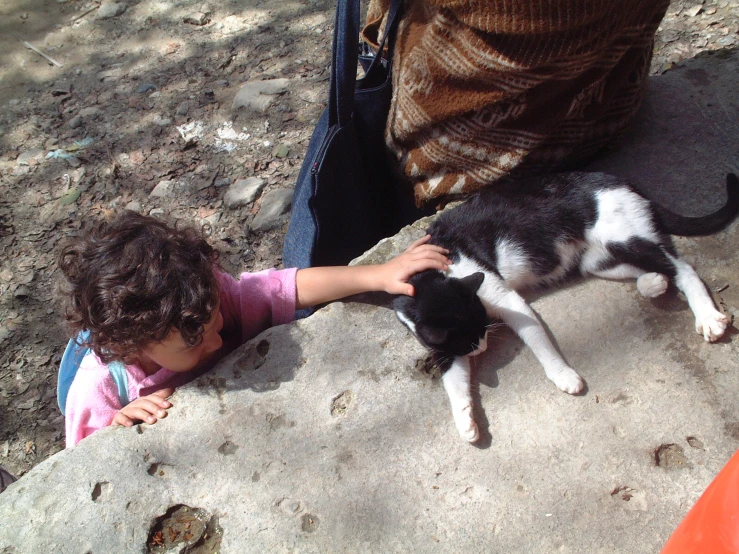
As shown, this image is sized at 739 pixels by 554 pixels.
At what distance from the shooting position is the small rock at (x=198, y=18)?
4695mm

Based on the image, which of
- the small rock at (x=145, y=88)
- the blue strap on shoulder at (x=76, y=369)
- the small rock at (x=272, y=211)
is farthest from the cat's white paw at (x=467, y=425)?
the small rock at (x=145, y=88)

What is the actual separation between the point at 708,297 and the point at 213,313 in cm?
164

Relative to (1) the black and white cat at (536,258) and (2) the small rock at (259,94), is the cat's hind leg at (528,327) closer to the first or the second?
(1) the black and white cat at (536,258)

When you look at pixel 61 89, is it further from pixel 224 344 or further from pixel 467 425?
pixel 467 425

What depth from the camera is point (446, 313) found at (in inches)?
80.7

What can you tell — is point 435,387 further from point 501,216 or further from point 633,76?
point 633,76

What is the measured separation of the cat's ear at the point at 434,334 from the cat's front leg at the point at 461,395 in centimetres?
10

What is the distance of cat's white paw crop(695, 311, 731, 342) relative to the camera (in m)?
1.85

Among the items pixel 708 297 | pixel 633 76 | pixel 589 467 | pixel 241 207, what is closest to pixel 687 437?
pixel 589 467

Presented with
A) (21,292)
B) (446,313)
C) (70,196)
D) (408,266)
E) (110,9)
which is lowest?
(21,292)

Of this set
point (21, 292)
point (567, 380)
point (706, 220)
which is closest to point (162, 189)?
point (21, 292)

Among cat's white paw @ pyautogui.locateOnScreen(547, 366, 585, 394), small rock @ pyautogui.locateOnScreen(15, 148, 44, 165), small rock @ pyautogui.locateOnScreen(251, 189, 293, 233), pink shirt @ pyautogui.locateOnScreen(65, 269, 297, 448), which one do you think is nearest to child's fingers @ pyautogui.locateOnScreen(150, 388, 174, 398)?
pink shirt @ pyautogui.locateOnScreen(65, 269, 297, 448)

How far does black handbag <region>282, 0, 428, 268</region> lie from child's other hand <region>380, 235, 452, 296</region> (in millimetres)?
445

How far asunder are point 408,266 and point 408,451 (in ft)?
2.10
